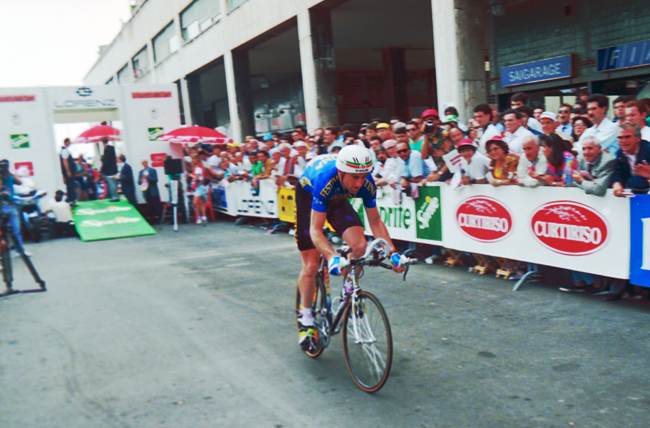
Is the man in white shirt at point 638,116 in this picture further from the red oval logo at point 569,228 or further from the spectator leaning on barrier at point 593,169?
the red oval logo at point 569,228

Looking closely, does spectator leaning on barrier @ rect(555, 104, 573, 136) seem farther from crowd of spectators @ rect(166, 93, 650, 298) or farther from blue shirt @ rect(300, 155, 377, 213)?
blue shirt @ rect(300, 155, 377, 213)

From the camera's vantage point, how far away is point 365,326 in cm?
416

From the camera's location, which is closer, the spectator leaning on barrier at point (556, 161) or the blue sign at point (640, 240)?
the blue sign at point (640, 240)

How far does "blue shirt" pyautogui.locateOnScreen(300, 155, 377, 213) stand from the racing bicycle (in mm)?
494

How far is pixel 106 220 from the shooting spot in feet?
50.4

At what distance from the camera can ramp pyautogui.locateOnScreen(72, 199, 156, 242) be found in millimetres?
14338

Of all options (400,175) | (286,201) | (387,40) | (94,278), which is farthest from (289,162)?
(387,40)

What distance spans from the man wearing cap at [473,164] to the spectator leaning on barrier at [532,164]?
0.72m

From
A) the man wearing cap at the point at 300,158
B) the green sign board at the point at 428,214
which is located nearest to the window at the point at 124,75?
the man wearing cap at the point at 300,158

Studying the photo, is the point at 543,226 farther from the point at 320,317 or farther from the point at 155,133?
the point at 155,133

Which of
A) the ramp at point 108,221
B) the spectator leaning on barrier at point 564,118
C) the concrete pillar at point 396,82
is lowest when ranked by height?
the ramp at point 108,221

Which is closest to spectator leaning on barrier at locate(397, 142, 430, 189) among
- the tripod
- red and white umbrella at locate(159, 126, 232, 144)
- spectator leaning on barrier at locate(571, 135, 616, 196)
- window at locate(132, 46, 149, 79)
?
spectator leaning on barrier at locate(571, 135, 616, 196)

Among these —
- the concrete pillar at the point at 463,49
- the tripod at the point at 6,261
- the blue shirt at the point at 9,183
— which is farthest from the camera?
the blue shirt at the point at 9,183

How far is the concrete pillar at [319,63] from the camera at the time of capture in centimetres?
1814
